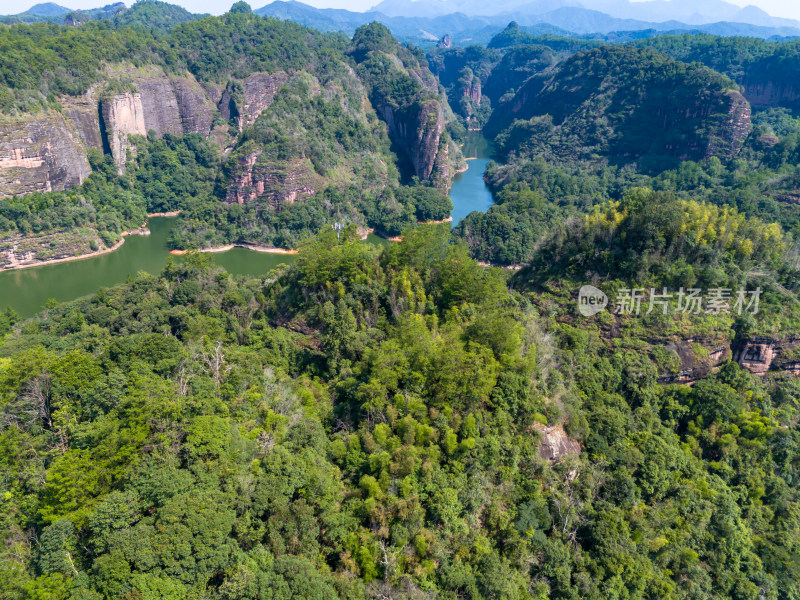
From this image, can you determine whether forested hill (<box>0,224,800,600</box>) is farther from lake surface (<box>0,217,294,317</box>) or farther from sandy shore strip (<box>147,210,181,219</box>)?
sandy shore strip (<box>147,210,181,219</box>)

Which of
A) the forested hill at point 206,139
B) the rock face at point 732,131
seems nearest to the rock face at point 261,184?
the forested hill at point 206,139

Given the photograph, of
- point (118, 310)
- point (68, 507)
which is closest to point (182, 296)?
point (118, 310)

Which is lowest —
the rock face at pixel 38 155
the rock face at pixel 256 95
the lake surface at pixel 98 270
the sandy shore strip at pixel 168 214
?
the lake surface at pixel 98 270

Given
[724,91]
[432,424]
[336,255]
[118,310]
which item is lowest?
[118,310]

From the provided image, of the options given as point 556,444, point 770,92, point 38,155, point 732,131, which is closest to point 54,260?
point 38,155

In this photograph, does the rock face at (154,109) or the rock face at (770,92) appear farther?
the rock face at (770,92)

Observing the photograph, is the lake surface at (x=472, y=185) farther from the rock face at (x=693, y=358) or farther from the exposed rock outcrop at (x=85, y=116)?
the exposed rock outcrop at (x=85, y=116)

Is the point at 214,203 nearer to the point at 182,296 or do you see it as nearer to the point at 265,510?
the point at 182,296

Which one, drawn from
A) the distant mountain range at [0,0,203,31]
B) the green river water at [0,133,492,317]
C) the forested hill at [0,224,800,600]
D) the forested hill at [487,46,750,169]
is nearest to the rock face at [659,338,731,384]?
the forested hill at [0,224,800,600]
